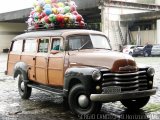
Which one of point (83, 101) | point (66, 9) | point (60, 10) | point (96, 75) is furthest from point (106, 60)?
point (66, 9)

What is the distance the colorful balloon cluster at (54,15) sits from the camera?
10.3 meters

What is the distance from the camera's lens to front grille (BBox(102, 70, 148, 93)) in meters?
7.59

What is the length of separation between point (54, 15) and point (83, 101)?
3.45m

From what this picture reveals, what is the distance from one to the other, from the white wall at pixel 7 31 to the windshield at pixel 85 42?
51.9 metres

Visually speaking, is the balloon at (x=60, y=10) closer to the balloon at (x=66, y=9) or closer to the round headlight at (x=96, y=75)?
the balloon at (x=66, y=9)

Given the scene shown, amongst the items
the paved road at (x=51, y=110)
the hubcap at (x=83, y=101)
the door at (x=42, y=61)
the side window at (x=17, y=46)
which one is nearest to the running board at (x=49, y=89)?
the door at (x=42, y=61)

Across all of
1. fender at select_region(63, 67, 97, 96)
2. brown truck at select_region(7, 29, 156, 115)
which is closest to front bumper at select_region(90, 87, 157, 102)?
brown truck at select_region(7, 29, 156, 115)

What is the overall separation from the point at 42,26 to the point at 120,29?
32.1m

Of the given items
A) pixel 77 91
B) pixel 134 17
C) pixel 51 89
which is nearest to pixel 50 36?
pixel 51 89

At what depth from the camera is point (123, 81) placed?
25.3 feet

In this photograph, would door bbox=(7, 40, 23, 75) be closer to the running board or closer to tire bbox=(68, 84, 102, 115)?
the running board

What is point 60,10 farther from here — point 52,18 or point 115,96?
point 115,96

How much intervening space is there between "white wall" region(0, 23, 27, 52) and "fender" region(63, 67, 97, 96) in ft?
173

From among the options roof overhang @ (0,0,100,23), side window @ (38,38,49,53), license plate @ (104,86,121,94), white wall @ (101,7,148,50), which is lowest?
license plate @ (104,86,121,94)
